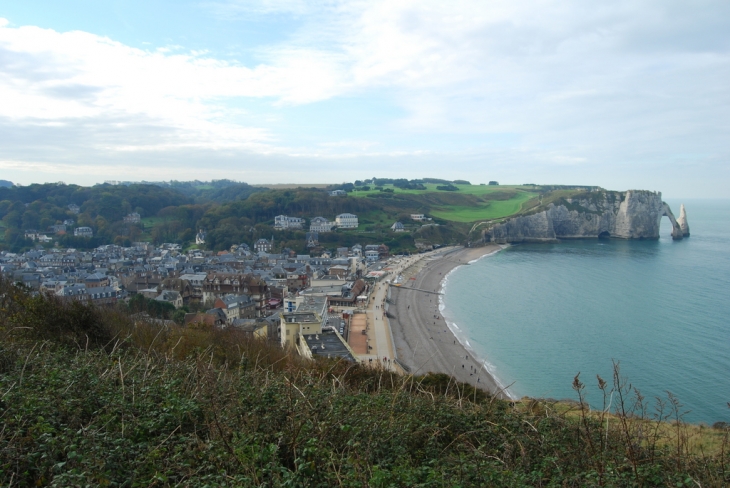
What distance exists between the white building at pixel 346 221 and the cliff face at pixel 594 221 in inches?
599

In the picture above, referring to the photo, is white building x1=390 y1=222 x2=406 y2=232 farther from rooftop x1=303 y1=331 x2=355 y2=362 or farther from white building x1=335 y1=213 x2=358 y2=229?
rooftop x1=303 y1=331 x2=355 y2=362

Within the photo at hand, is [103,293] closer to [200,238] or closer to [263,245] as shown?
[263,245]

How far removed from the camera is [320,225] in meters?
50.9

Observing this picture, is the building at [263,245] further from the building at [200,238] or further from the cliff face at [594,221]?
the cliff face at [594,221]

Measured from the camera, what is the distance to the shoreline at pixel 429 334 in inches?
595

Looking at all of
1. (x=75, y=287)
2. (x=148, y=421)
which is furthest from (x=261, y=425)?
(x=75, y=287)

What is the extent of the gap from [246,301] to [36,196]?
51.4 m

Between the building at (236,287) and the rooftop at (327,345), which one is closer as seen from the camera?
the rooftop at (327,345)

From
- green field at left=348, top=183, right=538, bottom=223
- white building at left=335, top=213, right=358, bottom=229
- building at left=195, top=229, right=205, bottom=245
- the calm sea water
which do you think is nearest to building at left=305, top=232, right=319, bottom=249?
white building at left=335, top=213, right=358, bottom=229

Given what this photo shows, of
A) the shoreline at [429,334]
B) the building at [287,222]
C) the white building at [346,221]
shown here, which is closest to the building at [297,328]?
the shoreline at [429,334]

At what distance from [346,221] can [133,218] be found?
2514 cm

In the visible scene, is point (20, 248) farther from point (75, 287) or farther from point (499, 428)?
point (499, 428)

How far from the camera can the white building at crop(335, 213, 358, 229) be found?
52656 millimetres

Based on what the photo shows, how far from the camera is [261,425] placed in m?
3.35
